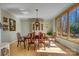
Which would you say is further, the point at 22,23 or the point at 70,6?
the point at 22,23

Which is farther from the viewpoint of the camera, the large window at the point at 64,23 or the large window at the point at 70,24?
the large window at the point at 64,23

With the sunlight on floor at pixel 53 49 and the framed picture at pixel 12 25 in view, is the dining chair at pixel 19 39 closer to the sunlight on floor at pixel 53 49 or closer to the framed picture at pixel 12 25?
the framed picture at pixel 12 25

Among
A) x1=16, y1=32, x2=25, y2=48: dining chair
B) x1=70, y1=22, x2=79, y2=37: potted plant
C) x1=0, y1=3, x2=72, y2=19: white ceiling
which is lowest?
x1=16, y1=32, x2=25, y2=48: dining chair

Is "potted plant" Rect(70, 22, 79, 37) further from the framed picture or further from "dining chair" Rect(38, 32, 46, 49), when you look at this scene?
the framed picture

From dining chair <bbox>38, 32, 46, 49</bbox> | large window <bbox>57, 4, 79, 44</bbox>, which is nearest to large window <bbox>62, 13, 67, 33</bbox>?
large window <bbox>57, 4, 79, 44</bbox>

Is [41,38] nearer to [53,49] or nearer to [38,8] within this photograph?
[53,49]

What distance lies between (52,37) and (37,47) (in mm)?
407

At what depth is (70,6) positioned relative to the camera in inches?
118

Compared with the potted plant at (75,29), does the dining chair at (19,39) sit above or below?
below

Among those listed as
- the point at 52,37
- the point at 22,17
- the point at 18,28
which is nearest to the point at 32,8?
the point at 22,17

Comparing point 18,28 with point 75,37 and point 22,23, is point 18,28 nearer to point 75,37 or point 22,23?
point 22,23

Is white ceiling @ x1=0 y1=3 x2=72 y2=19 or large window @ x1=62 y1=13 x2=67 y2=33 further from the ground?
white ceiling @ x1=0 y1=3 x2=72 y2=19

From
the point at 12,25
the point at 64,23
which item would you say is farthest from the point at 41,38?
the point at 12,25

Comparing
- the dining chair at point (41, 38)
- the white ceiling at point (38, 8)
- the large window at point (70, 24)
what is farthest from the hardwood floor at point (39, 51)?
the white ceiling at point (38, 8)
